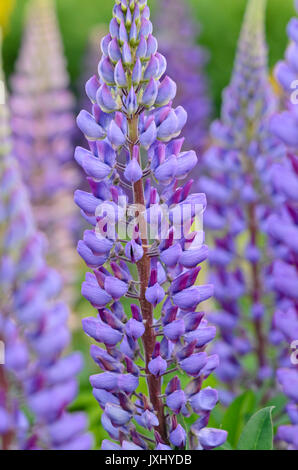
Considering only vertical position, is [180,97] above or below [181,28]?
below

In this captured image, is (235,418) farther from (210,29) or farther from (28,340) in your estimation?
(210,29)

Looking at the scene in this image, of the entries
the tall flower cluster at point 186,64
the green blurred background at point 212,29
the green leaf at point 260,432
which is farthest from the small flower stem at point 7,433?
the green blurred background at point 212,29

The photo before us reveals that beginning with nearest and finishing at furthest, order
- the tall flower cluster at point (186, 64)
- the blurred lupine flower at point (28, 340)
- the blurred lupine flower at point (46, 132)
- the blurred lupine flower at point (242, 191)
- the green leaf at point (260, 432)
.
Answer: the green leaf at point (260, 432)
the blurred lupine flower at point (28, 340)
the blurred lupine flower at point (242, 191)
the blurred lupine flower at point (46, 132)
the tall flower cluster at point (186, 64)

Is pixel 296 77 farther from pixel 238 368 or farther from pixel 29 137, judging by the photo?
pixel 29 137

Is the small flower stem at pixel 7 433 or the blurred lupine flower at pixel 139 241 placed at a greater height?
the blurred lupine flower at pixel 139 241

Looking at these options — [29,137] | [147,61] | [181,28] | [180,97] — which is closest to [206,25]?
[181,28]

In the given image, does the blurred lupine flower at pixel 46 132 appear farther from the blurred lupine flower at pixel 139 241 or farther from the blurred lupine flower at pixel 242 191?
the blurred lupine flower at pixel 139 241
